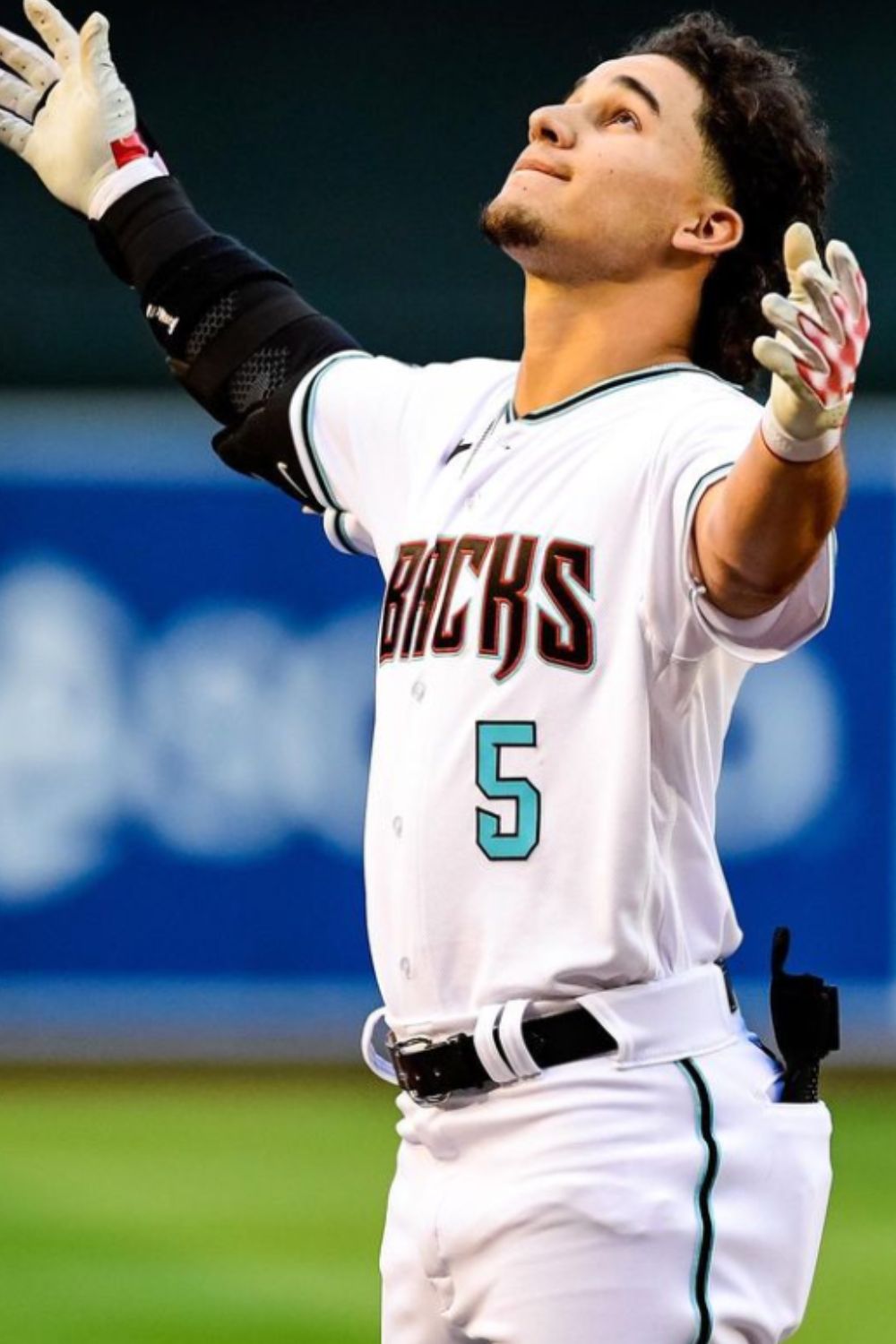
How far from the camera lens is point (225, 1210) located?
6074 mm

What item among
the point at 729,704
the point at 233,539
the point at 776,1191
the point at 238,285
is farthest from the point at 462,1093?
the point at 233,539

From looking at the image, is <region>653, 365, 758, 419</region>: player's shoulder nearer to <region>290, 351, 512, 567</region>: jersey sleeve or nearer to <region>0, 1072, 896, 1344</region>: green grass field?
<region>290, 351, 512, 567</region>: jersey sleeve

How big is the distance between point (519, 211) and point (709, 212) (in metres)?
0.24

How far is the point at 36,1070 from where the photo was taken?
775cm

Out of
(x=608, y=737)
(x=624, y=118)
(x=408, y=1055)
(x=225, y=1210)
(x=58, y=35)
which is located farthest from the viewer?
(x=225, y=1210)

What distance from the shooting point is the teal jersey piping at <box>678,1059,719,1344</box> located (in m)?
2.63

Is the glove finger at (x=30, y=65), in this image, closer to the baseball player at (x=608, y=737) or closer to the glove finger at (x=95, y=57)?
the glove finger at (x=95, y=57)

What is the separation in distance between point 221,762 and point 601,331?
5099 mm

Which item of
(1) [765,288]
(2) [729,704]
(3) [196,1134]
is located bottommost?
(3) [196,1134]

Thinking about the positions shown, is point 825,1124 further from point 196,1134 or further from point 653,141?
point 196,1134

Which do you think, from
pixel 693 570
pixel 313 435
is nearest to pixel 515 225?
pixel 313 435

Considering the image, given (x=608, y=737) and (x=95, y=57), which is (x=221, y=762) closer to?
(x=95, y=57)

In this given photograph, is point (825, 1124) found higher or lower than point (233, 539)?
lower

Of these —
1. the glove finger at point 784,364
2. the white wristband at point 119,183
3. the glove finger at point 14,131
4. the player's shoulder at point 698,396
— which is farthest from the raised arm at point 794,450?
the glove finger at point 14,131
